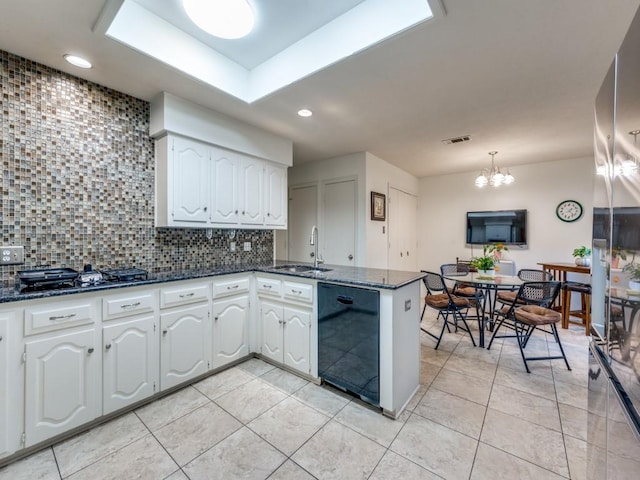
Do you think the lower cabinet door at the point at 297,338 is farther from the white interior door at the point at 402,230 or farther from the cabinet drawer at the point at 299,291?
the white interior door at the point at 402,230

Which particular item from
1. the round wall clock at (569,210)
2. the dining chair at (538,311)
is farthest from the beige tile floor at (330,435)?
the round wall clock at (569,210)

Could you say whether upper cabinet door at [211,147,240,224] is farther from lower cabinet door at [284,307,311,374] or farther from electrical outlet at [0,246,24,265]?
electrical outlet at [0,246,24,265]

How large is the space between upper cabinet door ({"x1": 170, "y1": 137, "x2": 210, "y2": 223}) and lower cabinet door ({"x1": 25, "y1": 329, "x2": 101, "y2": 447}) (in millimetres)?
1146

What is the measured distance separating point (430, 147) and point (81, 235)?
3.90 m

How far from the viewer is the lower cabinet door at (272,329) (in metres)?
2.56

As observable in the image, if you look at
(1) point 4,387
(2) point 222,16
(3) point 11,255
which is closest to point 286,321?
(1) point 4,387

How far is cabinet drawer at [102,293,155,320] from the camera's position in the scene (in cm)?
185

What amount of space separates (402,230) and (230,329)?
3.57 m

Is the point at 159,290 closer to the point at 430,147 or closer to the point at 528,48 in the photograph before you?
the point at 528,48

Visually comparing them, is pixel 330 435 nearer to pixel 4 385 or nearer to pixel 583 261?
pixel 4 385

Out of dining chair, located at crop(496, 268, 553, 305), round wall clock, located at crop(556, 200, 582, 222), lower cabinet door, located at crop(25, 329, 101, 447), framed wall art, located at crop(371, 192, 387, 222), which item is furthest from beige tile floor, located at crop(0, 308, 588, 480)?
round wall clock, located at crop(556, 200, 582, 222)

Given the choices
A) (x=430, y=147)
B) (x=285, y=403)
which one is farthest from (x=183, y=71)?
(x=430, y=147)

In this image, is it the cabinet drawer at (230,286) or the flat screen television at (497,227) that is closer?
the cabinet drawer at (230,286)

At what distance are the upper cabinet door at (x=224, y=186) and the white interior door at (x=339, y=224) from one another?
167cm
